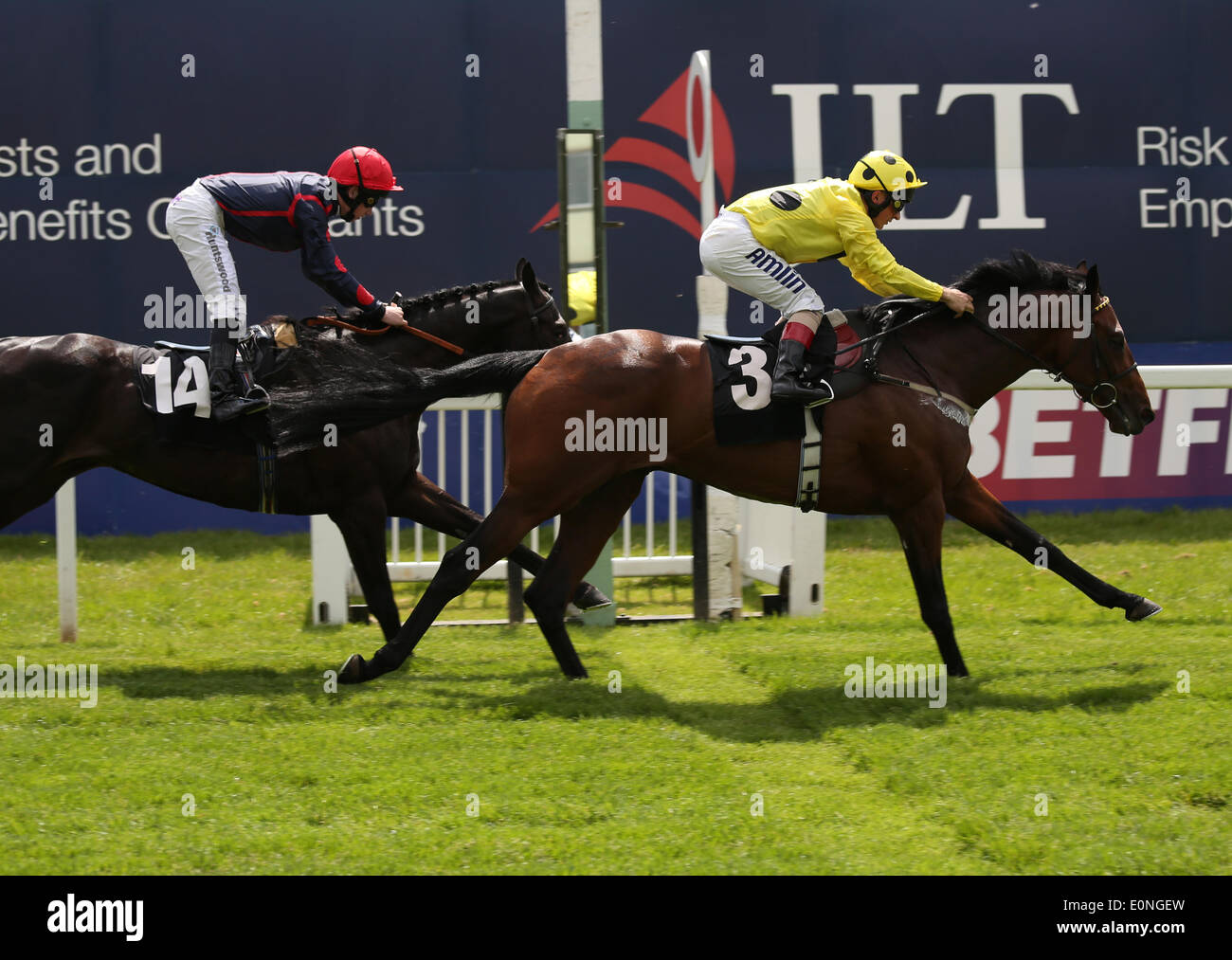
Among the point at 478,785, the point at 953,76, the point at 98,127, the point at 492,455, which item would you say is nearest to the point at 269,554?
the point at 492,455

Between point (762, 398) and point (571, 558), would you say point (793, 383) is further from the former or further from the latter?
point (571, 558)

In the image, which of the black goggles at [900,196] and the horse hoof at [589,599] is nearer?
the black goggles at [900,196]

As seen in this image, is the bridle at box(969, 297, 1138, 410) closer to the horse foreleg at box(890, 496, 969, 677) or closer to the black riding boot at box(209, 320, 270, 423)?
the horse foreleg at box(890, 496, 969, 677)

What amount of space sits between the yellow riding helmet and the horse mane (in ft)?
1.66

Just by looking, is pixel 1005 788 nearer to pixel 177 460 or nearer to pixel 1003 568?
pixel 177 460

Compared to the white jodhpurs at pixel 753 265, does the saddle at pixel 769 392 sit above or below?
below

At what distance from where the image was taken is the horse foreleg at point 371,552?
5844 millimetres

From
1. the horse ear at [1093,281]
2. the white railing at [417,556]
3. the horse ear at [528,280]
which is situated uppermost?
the horse ear at [528,280]

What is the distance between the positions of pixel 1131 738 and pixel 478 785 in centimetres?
218

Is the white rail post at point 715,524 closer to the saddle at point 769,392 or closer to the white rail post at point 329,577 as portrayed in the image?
the saddle at point 769,392

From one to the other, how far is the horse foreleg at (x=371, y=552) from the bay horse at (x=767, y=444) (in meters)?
0.46

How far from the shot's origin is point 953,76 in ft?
32.0

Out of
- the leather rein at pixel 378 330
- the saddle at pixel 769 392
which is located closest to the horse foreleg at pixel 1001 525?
the saddle at pixel 769 392

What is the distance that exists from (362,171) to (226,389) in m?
1.07
